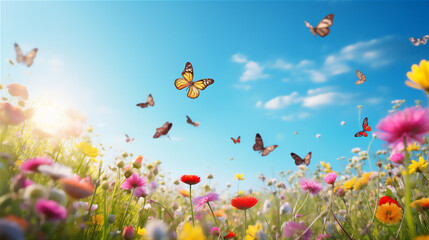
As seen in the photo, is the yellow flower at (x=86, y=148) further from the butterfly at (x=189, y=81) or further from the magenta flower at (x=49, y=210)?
the butterfly at (x=189, y=81)

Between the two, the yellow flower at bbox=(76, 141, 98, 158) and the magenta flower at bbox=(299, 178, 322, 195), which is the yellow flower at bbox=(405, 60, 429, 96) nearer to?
the magenta flower at bbox=(299, 178, 322, 195)

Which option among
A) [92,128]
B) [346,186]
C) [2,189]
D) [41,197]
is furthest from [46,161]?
[92,128]

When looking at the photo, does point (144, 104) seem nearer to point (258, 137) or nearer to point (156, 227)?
point (258, 137)

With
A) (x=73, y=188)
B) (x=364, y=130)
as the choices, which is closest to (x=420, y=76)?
(x=73, y=188)

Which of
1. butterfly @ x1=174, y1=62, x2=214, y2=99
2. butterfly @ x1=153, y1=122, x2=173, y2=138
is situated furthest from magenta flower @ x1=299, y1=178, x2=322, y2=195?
butterfly @ x1=174, y1=62, x2=214, y2=99

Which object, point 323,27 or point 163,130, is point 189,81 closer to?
point 163,130

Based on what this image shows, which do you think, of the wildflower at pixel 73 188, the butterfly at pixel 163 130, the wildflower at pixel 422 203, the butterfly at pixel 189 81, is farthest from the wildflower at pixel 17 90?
the wildflower at pixel 422 203
